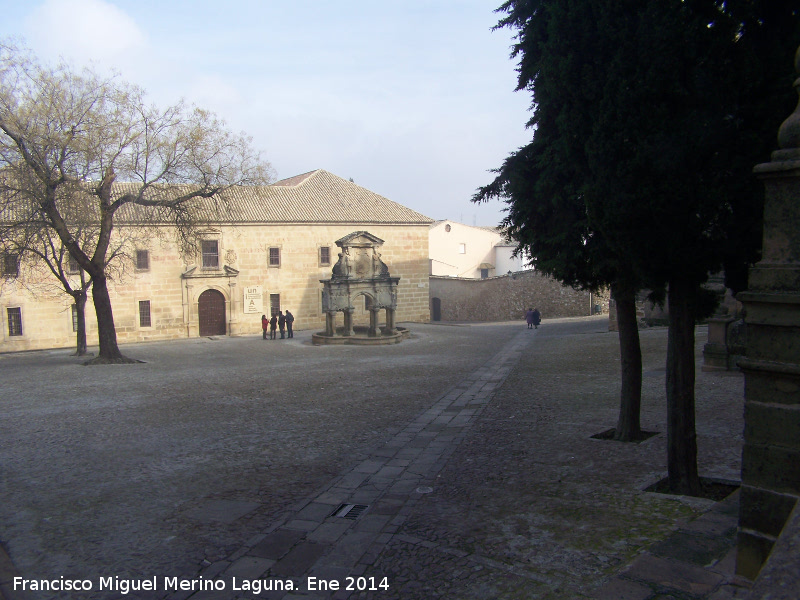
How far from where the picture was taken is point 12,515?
19.1 ft

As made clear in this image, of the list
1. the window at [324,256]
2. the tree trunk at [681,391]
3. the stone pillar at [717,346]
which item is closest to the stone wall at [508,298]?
the window at [324,256]

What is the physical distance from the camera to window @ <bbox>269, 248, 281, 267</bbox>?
34000 millimetres

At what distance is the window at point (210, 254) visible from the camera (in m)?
32.5

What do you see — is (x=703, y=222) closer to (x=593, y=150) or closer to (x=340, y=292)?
(x=593, y=150)

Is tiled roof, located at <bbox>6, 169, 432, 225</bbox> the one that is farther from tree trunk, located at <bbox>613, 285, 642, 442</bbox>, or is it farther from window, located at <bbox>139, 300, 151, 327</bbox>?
tree trunk, located at <bbox>613, 285, 642, 442</bbox>

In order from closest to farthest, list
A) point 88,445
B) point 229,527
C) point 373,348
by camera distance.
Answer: point 229,527 → point 88,445 → point 373,348

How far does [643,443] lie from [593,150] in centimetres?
386

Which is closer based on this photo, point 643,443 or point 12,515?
point 12,515

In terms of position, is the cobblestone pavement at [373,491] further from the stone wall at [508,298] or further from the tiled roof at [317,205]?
the stone wall at [508,298]

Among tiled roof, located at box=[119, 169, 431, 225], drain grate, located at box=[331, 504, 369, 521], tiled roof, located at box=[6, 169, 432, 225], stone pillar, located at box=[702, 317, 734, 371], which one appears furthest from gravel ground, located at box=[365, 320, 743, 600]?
tiled roof, located at box=[119, 169, 431, 225]

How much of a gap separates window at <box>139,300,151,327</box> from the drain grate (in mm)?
28073

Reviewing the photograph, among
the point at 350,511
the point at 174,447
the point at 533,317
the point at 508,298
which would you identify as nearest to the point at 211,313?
the point at 533,317

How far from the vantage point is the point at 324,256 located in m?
35.4

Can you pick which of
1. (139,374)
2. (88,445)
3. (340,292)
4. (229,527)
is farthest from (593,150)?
(340,292)
